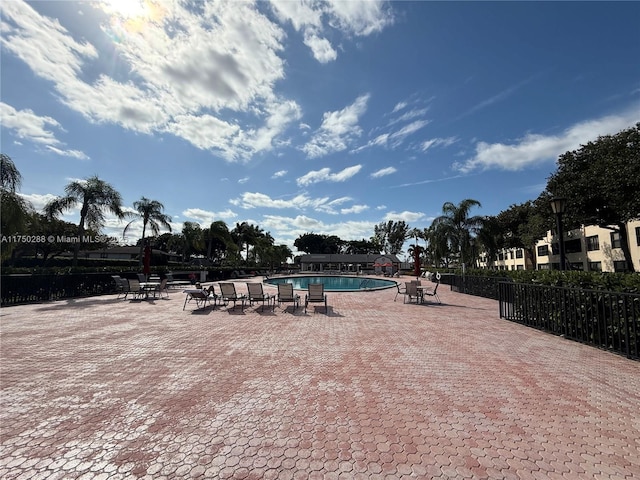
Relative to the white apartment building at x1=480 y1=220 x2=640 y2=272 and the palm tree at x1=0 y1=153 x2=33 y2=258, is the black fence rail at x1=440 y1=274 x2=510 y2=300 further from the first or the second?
the palm tree at x1=0 y1=153 x2=33 y2=258

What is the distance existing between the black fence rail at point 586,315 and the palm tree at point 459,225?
1781cm

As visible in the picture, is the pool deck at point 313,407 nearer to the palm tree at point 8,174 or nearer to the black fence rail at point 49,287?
the black fence rail at point 49,287

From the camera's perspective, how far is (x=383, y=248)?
271 feet

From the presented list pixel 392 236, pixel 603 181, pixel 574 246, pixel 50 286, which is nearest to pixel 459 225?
pixel 603 181

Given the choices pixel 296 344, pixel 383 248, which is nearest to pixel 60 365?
pixel 296 344

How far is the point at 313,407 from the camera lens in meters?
3.56

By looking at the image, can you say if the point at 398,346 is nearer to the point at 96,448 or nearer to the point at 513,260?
the point at 96,448

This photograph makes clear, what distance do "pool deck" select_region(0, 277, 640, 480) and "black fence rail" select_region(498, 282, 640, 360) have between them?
0.30 meters

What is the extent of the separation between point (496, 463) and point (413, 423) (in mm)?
836

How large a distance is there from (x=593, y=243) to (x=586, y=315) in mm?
39446

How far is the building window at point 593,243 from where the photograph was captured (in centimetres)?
3428

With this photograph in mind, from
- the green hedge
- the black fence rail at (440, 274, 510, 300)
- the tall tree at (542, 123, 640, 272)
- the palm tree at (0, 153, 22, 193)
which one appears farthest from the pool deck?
Result: the tall tree at (542, 123, 640, 272)

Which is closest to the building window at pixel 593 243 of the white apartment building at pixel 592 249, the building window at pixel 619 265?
the white apartment building at pixel 592 249

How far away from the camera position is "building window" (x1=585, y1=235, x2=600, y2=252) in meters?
34.3
